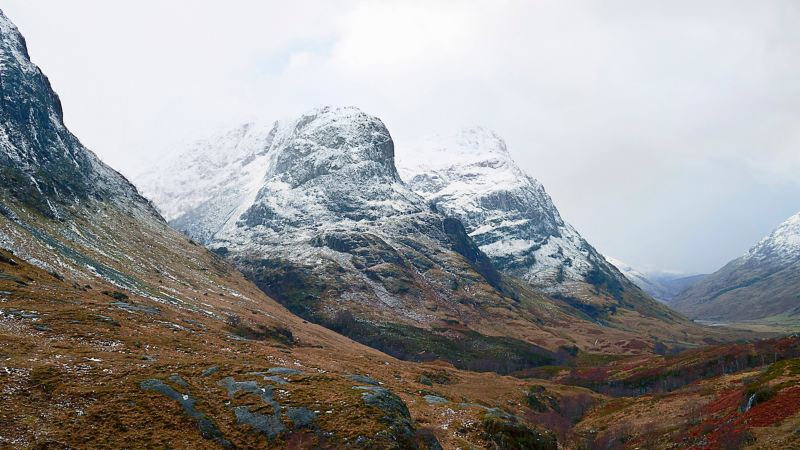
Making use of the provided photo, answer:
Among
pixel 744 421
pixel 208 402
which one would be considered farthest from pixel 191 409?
pixel 744 421

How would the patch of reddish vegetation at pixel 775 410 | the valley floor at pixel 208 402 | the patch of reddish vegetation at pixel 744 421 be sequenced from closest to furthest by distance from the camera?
the valley floor at pixel 208 402, the patch of reddish vegetation at pixel 744 421, the patch of reddish vegetation at pixel 775 410

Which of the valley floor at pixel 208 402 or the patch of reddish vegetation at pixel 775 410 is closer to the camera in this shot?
the valley floor at pixel 208 402

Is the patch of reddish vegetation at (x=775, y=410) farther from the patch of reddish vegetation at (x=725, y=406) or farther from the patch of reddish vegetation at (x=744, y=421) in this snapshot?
the patch of reddish vegetation at (x=725, y=406)

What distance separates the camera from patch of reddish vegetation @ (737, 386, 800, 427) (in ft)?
200

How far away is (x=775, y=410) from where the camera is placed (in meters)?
63.7

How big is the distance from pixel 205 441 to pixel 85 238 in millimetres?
179796

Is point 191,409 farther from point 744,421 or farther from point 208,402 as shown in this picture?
point 744,421

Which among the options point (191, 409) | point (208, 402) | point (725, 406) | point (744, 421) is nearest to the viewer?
point (191, 409)

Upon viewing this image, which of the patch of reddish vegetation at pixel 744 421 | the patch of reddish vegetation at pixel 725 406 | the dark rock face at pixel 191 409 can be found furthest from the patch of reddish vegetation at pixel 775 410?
the dark rock face at pixel 191 409

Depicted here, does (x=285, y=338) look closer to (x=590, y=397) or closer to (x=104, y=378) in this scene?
(x=590, y=397)

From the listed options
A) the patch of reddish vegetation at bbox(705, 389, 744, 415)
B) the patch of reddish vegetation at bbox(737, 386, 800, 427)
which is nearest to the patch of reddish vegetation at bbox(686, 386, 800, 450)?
the patch of reddish vegetation at bbox(737, 386, 800, 427)

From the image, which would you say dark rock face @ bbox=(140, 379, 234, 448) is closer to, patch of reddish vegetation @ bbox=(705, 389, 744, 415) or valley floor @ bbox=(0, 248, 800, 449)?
valley floor @ bbox=(0, 248, 800, 449)

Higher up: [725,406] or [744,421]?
[744,421]

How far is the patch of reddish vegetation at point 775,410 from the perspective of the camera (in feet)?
200
